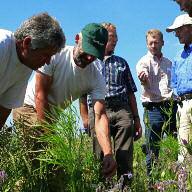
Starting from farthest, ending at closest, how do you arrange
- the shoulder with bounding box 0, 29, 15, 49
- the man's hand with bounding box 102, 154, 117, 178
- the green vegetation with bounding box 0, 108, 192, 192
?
1. the man's hand with bounding box 102, 154, 117, 178
2. the shoulder with bounding box 0, 29, 15, 49
3. the green vegetation with bounding box 0, 108, 192, 192

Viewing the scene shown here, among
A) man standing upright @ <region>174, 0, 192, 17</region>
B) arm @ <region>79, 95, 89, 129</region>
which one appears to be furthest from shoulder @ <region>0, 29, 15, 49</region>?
arm @ <region>79, 95, 89, 129</region>

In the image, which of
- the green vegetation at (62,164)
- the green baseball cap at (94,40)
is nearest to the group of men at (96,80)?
the green baseball cap at (94,40)

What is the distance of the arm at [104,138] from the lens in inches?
134

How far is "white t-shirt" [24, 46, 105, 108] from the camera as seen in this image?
3.92 m

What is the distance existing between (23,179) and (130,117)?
227 centimetres

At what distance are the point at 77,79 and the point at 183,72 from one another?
4.87 ft

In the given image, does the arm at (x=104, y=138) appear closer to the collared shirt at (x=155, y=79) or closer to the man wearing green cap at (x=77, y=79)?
the man wearing green cap at (x=77, y=79)

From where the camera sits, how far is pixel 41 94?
12.6 ft

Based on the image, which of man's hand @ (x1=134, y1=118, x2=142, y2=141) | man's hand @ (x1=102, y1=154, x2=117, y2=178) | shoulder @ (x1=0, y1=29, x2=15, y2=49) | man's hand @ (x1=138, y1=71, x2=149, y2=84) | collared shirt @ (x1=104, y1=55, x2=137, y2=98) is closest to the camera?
shoulder @ (x1=0, y1=29, x2=15, y2=49)

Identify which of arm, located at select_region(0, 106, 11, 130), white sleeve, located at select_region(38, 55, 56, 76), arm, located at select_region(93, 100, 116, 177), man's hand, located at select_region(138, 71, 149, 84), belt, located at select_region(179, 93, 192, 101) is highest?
man's hand, located at select_region(138, 71, 149, 84)

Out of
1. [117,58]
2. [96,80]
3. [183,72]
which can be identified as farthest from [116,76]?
[96,80]

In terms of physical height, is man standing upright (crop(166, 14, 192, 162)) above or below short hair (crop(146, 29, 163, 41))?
below

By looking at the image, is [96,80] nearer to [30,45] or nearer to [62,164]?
[30,45]

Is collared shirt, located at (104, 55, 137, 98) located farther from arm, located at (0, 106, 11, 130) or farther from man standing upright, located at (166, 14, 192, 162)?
arm, located at (0, 106, 11, 130)
